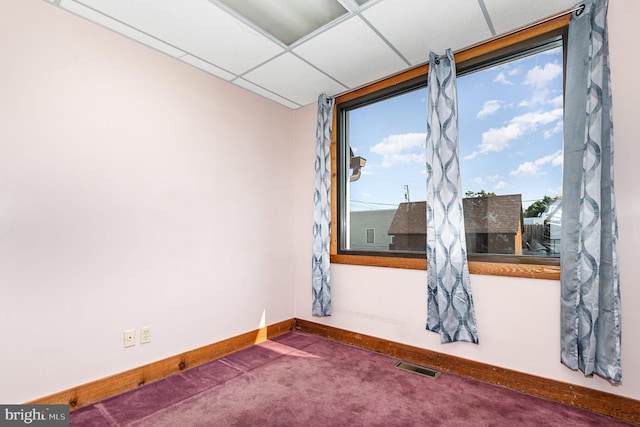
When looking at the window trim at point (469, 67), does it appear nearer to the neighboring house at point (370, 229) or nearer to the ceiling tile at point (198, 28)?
the neighboring house at point (370, 229)

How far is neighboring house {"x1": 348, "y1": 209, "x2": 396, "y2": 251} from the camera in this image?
299 cm

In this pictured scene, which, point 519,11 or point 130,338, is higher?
point 519,11

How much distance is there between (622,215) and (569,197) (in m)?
0.28

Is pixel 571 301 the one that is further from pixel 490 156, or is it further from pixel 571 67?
pixel 571 67

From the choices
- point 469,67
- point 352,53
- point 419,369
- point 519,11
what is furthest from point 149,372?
point 519,11

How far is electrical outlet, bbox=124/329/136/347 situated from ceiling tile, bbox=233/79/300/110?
90.2 inches

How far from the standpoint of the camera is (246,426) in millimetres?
1775

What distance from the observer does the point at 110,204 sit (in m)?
2.14

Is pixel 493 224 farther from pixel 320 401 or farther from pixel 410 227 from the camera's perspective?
pixel 320 401

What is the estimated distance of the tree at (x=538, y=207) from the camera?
7.14 ft

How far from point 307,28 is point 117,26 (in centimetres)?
132

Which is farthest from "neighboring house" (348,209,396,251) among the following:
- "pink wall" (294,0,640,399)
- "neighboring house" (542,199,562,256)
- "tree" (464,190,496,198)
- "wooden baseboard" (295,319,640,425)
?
"neighboring house" (542,199,562,256)

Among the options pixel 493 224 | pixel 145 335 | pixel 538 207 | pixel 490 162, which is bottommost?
pixel 145 335

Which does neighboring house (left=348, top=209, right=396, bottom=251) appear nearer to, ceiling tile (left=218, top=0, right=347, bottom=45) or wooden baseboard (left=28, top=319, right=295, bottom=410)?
wooden baseboard (left=28, top=319, right=295, bottom=410)
